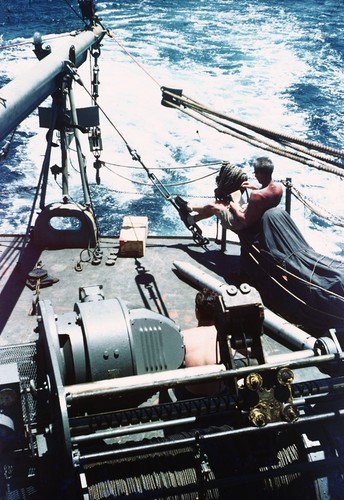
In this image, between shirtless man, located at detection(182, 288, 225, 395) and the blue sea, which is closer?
shirtless man, located at detection(182, 288, 225, 395)

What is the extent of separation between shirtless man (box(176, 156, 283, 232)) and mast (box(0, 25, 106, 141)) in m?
3.26

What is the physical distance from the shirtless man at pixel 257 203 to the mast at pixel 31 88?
10.7 feet

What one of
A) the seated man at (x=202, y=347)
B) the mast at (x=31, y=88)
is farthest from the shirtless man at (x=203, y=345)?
the mast at (x=31, y=88)

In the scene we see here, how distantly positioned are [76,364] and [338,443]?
6.05 ft

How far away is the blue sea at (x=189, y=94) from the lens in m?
16.4

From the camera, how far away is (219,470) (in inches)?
149

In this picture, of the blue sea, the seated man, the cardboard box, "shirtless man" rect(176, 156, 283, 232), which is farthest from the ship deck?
the seated man

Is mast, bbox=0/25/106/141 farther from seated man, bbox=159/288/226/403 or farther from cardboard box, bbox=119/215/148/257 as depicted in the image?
seated man, bbox=159/288/226/403

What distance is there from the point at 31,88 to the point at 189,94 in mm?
14461

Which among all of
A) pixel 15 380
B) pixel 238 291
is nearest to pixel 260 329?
pixel 238 291

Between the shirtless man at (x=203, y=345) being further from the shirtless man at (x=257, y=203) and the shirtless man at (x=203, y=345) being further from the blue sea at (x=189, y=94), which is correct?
the blue sea at (x=189, y=94)

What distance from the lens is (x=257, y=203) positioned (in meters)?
7.85

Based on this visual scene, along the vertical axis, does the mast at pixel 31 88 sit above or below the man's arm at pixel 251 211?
above

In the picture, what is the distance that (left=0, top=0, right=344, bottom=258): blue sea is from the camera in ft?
53.9
